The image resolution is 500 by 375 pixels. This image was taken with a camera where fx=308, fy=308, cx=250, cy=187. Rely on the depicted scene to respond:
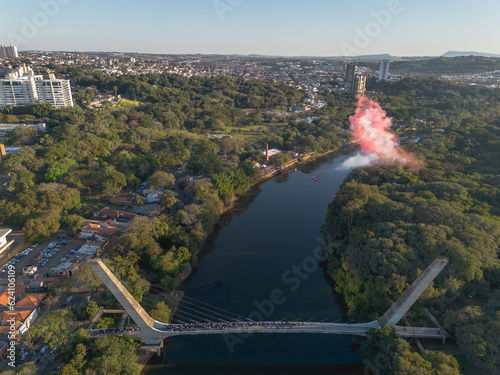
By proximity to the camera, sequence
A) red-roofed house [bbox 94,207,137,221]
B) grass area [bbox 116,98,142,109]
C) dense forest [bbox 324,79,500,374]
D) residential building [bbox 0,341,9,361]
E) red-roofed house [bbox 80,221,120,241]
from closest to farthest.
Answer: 1. dense forest [bbox 324,79,500,374]
2. residential building [bbox 0,341,9,361]
3. red-roofed house [bbox 80,221,120,241]
4. red-roofed house [bbox 94,207,137,221]
5. grass area [bbox 116,98,142,109]

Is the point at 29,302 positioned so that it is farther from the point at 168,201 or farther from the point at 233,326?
the point at 168,201

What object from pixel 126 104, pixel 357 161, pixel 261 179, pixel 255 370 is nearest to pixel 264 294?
pixel 255 370

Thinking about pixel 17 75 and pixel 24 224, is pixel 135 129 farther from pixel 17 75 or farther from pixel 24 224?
pixel 17 75

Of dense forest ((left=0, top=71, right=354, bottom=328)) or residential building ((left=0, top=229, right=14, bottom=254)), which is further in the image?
residential building ((left=0, top=229, right=14, bottom=254))

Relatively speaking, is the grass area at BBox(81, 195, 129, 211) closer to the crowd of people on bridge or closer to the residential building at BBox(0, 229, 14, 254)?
the residential building at BBox(0, 229, 14, 254)

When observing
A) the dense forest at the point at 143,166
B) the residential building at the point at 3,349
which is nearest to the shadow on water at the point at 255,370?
the dense forest at the point at 143,166

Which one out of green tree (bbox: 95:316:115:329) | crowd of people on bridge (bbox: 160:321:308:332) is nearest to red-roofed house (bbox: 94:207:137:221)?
green tree (bbox: 95:316:115:329)
